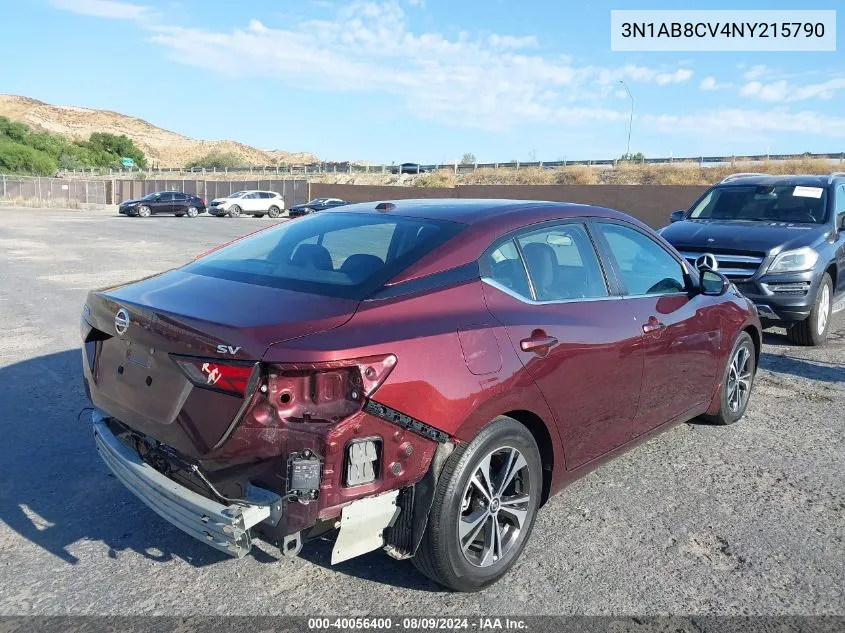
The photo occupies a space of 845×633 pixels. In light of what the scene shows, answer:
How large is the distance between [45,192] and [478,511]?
5784 cm

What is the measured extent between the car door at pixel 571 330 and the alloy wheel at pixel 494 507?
1.14 ft

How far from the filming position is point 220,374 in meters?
2.65

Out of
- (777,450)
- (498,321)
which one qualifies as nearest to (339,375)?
(498,321)

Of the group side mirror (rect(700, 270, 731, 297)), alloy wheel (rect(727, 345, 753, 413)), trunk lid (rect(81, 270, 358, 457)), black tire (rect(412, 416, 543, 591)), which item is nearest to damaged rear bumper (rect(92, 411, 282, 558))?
trunk lid (rect(81, 270, 358, 457))

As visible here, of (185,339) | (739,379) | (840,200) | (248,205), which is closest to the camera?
(185,339)

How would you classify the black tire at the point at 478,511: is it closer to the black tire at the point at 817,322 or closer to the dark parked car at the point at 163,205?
the black tire at the point at 817,322

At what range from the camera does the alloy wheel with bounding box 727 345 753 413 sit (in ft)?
17.2

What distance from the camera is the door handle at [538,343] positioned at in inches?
125

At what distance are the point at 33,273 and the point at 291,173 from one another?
6739 cm

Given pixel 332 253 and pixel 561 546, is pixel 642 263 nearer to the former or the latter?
pixel 561 546

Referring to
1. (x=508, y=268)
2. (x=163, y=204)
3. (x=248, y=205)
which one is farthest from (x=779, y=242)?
(x=248, y=205)

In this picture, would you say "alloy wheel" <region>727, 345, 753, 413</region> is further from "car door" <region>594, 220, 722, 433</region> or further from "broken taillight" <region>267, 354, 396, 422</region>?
"broken taillight" <region>267, 354, 396, 422</region>

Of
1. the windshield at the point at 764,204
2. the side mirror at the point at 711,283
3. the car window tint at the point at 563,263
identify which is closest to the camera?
the car window tint at the point at 563,263

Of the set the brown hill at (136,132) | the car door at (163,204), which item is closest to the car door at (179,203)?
the car door at (163,204)
